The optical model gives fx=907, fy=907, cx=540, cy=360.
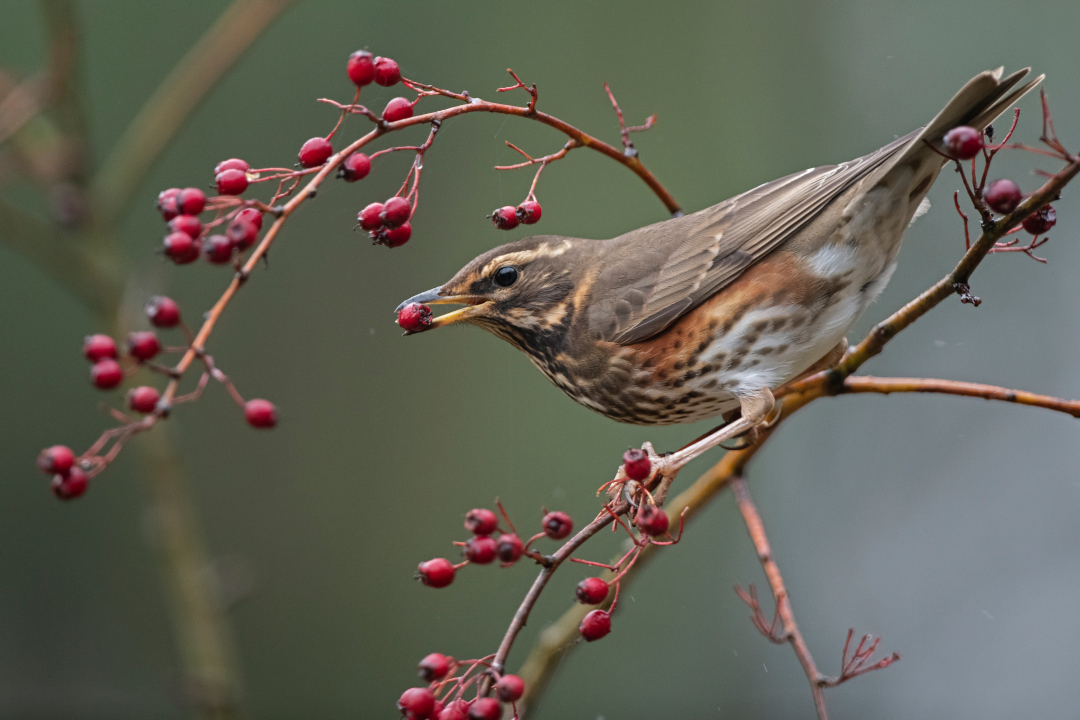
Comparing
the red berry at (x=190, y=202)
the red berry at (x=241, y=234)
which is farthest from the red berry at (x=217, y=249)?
the red berry at (x=190, y=202)

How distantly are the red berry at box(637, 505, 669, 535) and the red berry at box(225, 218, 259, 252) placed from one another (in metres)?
0.78

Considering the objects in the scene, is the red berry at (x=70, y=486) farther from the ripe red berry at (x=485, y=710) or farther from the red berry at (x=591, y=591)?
the red berry at (x=591, y=591)

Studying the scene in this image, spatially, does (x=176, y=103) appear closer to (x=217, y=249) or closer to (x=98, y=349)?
(x=98, y=349)

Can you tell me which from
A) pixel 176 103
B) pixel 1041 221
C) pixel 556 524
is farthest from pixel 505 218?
pixel 176 103

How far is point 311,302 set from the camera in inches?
213

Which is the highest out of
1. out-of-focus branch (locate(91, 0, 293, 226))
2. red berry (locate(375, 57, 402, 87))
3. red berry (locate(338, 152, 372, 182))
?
out-of-focus branch (locate(91, 0, 293, 226))

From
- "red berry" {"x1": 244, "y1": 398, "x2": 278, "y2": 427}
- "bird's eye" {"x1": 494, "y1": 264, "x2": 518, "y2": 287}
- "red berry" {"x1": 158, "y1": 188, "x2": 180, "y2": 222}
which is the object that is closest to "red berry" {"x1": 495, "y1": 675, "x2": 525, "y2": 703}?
"red berry" {"x1": 244, "y1": 398, "x2": 278, "y2": 427}

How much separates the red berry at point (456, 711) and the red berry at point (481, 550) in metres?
0.23

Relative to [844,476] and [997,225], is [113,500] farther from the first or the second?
[997,225]

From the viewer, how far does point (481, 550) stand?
1.54 m

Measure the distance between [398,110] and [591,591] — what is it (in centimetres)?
91

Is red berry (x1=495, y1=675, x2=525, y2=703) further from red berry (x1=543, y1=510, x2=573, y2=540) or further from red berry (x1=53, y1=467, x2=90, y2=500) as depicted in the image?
red berry (x1=53, y1=467, x2=90, y2=500)

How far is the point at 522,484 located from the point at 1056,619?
292cm

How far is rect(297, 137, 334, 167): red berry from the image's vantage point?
1.52 metres
